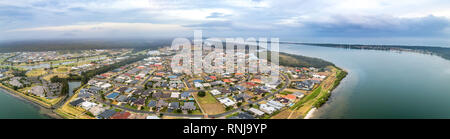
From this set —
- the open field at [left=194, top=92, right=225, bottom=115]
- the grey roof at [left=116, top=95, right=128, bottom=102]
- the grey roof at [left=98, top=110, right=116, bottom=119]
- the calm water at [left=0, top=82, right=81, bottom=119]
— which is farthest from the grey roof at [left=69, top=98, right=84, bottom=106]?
the open field at [left=194, top=92, right=225, bottom=115]

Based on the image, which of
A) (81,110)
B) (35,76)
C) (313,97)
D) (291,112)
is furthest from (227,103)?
(35,76)

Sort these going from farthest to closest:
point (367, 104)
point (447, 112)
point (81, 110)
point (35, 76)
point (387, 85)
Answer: point (35, 76) < point (387, 85) < point (367, 104) < point (447, 112) < point (81, 110)

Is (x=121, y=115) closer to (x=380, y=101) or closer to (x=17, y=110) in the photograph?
(x=17, y=110)

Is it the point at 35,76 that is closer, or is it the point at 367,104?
the point at 367,104

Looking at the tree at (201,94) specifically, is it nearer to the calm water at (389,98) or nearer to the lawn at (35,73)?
the calm water at (389,98)

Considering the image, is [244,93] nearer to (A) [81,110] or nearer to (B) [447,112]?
(A) [81,110]

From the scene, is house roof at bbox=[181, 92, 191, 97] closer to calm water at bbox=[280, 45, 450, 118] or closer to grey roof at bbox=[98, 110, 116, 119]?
grey roof at bbox=[98, 110, 116, 119]

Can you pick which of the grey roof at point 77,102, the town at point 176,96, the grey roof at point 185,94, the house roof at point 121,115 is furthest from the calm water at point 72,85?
the grey roof at point 185,94

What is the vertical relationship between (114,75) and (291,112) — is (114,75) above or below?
above

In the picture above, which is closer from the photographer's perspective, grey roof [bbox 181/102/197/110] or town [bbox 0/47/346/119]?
town [bbox 0/47/346/119]
